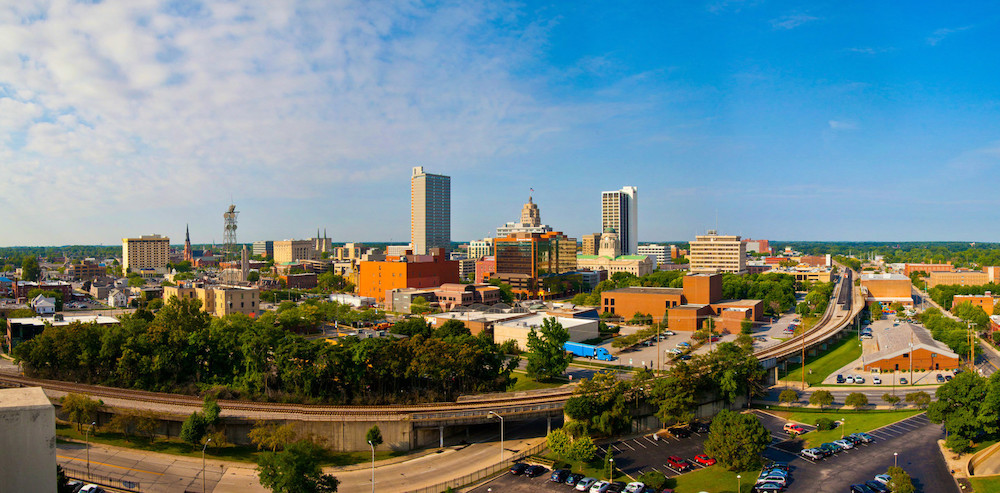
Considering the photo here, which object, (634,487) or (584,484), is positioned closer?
(634,487)

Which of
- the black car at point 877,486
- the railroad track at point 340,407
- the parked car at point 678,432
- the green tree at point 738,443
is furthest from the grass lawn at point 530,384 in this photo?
the black car at point 877,486

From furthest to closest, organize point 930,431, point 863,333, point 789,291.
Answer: point 789,291 → point 863,333 → point 930,431

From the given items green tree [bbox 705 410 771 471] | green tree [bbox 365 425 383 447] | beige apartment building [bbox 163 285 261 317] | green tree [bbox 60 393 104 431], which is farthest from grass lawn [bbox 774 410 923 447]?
beige apartment building [bbox 163 285 261 317]

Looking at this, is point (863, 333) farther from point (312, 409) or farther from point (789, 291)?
point (312, 409)

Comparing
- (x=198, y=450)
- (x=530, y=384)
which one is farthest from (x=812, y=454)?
(x=198, y=450)

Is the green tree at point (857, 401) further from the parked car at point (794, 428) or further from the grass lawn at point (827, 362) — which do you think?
the grass lawn at point (827, 362)

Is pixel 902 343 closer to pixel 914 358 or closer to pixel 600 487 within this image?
pixel 914 358

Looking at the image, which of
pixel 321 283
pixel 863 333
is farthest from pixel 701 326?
pixel 321 283
